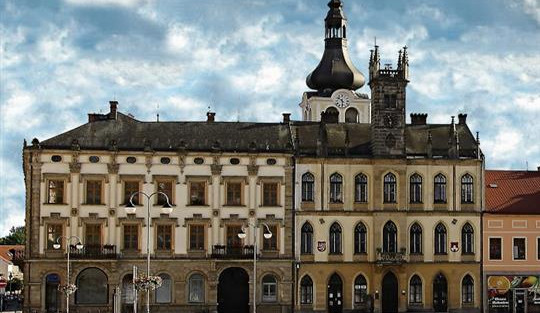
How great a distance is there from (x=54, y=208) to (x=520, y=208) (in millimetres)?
35845

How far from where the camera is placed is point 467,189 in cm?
8581

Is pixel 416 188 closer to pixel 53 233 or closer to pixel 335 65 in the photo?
pixel 335 65

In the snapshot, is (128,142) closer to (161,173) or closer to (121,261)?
(161,173)

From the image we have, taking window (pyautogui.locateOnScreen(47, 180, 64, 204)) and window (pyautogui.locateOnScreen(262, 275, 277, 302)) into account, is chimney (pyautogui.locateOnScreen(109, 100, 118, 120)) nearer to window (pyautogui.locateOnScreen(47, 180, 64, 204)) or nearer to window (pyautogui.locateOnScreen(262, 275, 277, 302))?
window (pyautogui.locateOnScreen(47, 180, 64, 204))

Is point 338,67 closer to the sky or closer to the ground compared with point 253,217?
closer to the sky

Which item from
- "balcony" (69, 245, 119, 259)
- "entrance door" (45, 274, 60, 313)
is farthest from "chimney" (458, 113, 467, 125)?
"entrance door" (45, 274, 60, 313)

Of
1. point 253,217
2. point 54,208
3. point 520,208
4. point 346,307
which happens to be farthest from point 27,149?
point 520,208

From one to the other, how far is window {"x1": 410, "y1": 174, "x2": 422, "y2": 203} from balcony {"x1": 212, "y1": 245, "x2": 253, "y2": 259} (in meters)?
13.3

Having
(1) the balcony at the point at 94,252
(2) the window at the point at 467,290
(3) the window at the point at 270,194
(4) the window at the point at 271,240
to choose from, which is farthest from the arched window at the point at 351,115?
(1) the balcony at the point at 94,252

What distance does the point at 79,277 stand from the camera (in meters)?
81.8

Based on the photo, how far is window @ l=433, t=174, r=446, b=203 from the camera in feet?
281

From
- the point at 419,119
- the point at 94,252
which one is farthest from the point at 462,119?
the point at 94,252

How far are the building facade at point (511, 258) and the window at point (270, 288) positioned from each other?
644 inches

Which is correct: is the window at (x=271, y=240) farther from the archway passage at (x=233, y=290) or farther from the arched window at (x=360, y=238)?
the arched window at (x=360, y=238)
